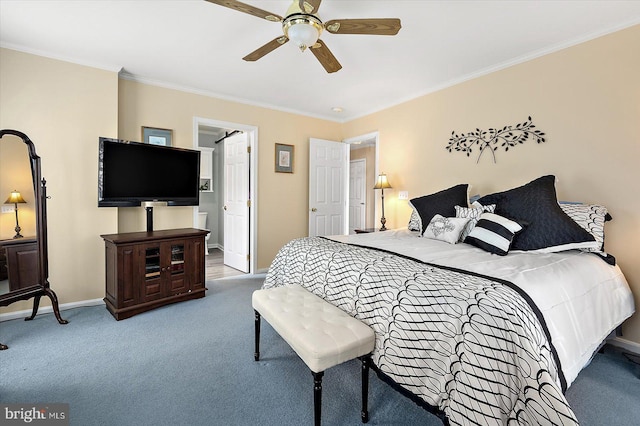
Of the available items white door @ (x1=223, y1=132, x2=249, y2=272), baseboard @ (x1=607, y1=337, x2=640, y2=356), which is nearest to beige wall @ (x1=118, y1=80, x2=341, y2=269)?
white door @ (x1=223, y1=132, x2=249, y2=272)

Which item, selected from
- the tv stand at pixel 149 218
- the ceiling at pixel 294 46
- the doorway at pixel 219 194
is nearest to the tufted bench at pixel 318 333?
the tv stand at pixel 149 218

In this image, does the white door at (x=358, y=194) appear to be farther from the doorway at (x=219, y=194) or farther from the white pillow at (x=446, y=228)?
the white pillow at (x=446, y=228)

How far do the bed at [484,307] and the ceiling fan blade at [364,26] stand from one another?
58.1 inches

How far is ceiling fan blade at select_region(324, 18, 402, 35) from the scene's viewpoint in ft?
5.81

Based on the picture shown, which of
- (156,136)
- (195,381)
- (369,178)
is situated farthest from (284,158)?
(195,381)

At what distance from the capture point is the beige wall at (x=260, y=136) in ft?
11.0

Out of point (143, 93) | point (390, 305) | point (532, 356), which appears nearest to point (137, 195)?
point (143, 93)

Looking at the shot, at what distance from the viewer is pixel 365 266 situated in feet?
5.75

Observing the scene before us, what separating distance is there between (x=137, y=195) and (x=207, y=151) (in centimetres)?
311

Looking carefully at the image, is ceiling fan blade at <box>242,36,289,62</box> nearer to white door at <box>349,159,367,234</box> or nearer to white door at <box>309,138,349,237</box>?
white door at <box>309,138,349,237</box>

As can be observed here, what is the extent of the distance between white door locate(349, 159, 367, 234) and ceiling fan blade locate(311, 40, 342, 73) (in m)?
4.27

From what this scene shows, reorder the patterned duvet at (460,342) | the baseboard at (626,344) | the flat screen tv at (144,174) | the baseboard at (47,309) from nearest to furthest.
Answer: the patterned duvet at (460,342) < the baseboard at (626,344) < the baseboard at (47,309) < the flat screen tv at (144,174)

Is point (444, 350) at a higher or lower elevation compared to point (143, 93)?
lower

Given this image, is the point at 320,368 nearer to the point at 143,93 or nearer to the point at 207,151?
the point at 143,93
